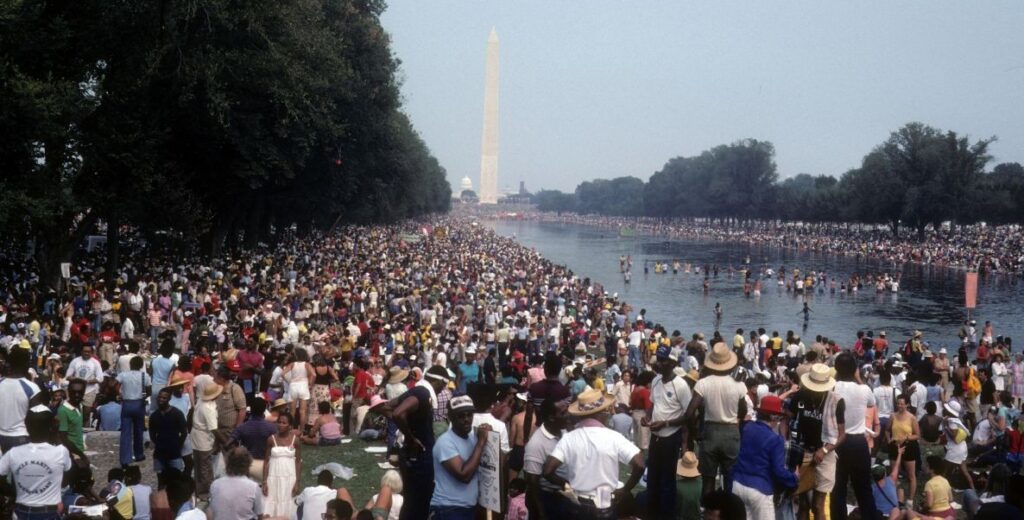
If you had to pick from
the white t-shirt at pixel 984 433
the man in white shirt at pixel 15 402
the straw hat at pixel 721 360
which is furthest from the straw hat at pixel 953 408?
the man in white shirt at pixel 15 402

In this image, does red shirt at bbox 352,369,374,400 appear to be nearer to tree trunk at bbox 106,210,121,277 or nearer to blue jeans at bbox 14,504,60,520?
blue jeans at bbox 14,504,60,520

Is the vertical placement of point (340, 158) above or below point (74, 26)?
below

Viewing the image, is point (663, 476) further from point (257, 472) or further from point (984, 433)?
point (984, 433)

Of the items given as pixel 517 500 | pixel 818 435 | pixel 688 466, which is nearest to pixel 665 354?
pixel 688 466

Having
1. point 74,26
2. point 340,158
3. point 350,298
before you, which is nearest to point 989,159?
point 340,158

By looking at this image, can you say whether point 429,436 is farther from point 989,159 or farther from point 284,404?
point 989,159

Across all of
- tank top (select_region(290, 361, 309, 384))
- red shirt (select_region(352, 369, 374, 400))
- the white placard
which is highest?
the white placard

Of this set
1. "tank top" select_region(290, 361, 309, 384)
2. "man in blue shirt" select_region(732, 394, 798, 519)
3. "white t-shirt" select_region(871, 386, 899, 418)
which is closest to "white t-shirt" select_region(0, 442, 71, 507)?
"tank top" select_region(290, 361, 309, 384)
